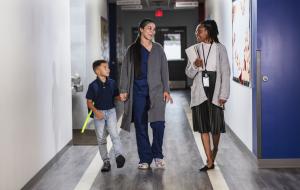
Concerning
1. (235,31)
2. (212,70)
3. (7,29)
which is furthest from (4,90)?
(235,31)

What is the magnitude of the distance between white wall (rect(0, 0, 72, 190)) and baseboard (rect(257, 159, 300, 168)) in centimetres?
216

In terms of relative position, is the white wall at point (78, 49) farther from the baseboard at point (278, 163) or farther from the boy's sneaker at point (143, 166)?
the baseboard at point (278, 163)

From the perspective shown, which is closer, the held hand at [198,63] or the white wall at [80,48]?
the held hand at [198,63]

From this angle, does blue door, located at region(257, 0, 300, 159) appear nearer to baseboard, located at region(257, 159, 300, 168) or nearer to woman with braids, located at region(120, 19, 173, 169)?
baseboard, located at region(257, 159, 300, 168)

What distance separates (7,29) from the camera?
13.5 ft

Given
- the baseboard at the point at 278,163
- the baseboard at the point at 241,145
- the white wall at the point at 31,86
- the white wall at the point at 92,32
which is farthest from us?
the white wall at the point at 92,32

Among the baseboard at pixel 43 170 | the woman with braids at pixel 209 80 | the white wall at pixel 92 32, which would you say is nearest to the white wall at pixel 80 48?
the white wall at pixel 92 32

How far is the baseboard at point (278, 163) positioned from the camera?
5.40 metres

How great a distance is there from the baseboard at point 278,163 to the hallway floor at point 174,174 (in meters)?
0.09

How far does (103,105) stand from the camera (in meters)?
5.33

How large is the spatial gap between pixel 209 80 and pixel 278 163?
1101 mm

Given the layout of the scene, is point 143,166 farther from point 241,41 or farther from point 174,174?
point 241,41

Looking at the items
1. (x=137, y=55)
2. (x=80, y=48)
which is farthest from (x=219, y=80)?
(x=80, y=48)

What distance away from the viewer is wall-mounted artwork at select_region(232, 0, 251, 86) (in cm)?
592
